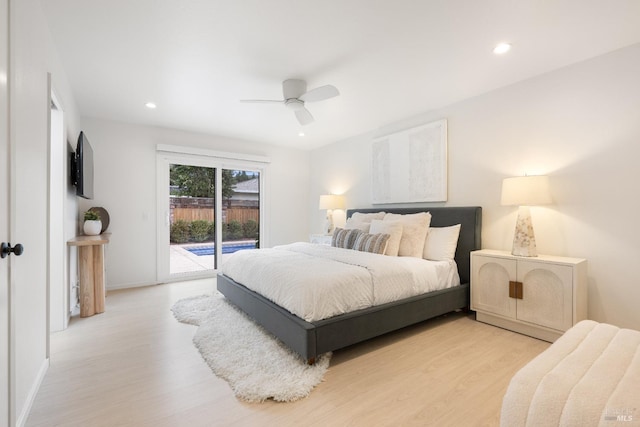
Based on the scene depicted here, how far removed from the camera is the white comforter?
217 centimetres

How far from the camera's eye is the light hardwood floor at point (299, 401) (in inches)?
62.6

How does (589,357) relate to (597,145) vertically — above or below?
below

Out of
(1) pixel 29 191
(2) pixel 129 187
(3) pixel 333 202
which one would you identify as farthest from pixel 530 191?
(2) pixel 129 187

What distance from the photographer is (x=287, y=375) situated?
6.41 feet

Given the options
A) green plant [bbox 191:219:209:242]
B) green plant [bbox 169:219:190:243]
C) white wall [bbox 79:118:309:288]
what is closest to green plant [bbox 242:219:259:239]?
green plant [bbox 191:219:209:242]

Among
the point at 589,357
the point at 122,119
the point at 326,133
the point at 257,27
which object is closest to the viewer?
the point at 589,357

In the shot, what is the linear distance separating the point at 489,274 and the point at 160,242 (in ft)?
15.3

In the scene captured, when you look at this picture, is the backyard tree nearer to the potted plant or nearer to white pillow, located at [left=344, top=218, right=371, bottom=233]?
the potted plant

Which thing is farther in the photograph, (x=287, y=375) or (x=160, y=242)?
(x=160, y=242)

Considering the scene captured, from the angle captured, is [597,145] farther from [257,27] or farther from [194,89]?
[194,89]

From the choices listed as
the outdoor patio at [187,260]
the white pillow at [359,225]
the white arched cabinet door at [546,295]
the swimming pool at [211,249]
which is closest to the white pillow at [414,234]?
the white pillow at [359,225]

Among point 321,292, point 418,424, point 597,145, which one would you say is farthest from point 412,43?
point 418,424

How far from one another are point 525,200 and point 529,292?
0.84 meters

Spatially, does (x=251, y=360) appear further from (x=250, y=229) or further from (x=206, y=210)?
(x=250, y=229)
